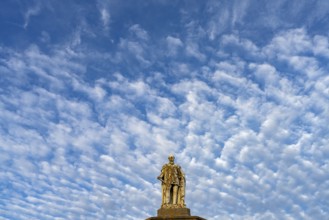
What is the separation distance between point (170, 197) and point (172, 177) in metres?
1.09

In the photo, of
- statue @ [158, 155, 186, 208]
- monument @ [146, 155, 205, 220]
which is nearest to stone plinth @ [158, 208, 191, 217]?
monument @ [146, 155, 205, 220]

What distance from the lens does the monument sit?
20.9 m

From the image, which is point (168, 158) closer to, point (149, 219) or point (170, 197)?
point (170, 197)

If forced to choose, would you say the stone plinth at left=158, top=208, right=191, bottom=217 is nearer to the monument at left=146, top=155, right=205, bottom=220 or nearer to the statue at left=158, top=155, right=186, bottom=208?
the monument at left=146, top=155, right=205, bottom=220

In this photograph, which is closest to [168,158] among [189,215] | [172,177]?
[172,177]

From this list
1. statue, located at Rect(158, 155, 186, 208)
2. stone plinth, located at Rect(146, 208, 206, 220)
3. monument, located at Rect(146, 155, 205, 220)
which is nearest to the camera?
stone plinth, located at Rect(146, 208, 206, 220)

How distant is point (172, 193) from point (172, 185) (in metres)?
0.44

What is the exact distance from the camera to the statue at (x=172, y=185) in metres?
22.0

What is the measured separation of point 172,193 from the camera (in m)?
22.5

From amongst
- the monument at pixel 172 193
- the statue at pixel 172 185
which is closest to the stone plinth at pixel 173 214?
the monument at pixel 172 193

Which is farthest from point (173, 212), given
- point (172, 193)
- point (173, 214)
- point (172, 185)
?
point (172, 185)

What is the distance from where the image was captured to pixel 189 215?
68.2 ft

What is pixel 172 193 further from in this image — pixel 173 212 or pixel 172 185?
pixel 173 212

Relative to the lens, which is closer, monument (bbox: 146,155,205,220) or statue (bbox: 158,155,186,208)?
monument (bbox: 146,155,205,220)
